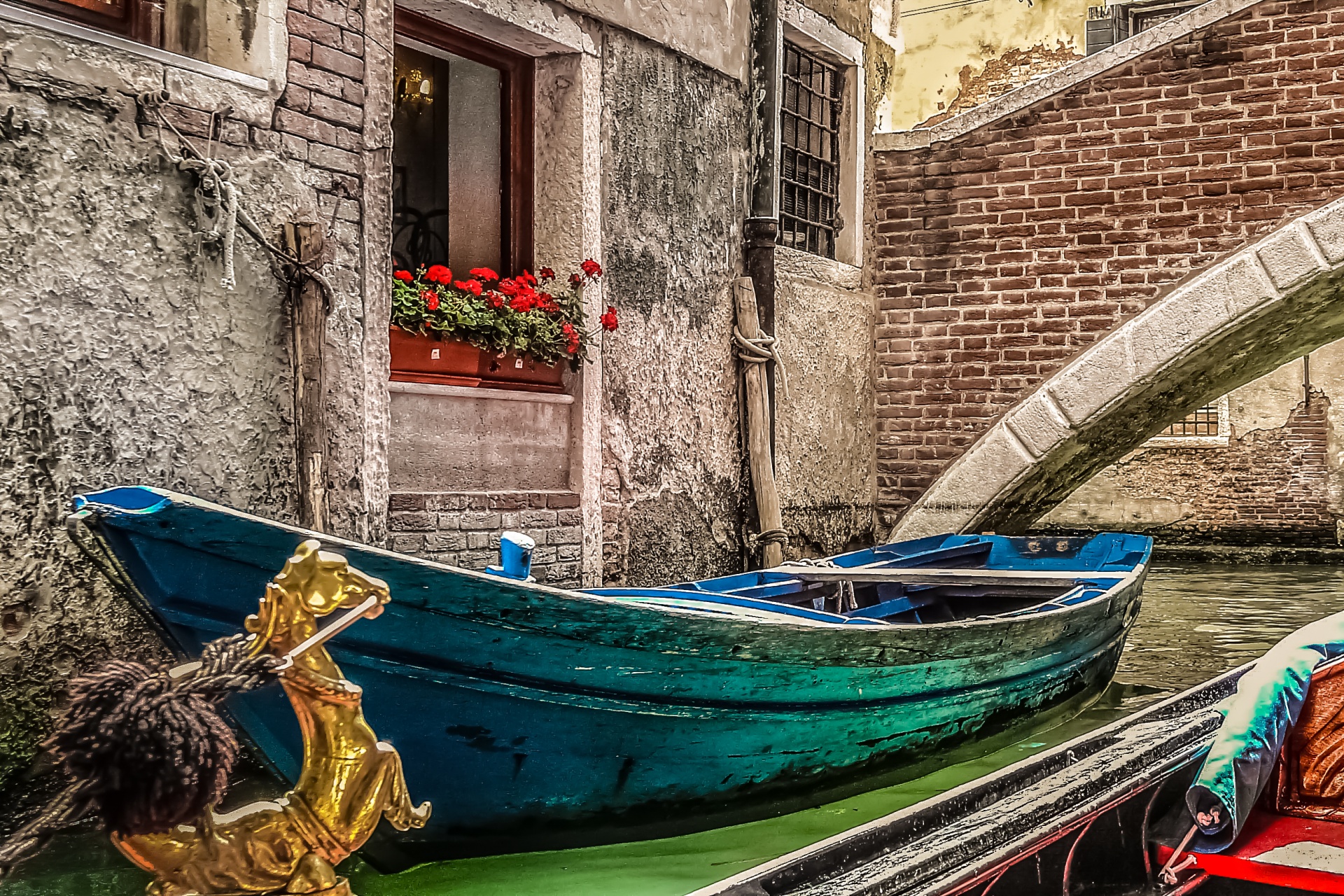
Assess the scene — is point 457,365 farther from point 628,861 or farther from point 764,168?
point 764,168

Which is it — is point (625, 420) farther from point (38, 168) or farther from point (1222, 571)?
point (1222, 571)

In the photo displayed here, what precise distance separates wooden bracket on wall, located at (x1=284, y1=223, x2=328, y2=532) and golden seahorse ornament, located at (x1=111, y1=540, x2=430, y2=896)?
76.6 inches

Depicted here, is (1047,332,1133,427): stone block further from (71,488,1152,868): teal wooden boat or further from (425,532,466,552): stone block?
(425,532,466,552): stone block

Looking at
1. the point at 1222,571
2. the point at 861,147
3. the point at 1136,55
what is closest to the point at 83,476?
the point at 861,147

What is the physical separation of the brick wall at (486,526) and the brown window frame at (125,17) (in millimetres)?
1531

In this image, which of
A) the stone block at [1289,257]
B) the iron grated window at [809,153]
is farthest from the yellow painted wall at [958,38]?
the stone block at [1289,257]

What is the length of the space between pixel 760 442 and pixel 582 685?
3.33 m

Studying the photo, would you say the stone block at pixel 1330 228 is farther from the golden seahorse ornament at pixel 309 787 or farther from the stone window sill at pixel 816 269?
the golden seahorse ornament at pixel 309 787

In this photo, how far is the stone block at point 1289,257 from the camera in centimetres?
593

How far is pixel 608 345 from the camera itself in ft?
16.4

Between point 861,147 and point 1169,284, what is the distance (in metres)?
1.77

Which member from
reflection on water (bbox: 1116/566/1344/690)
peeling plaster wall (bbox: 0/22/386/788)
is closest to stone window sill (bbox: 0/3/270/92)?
peeling plaster wall (bbox: 0/22/386/788)

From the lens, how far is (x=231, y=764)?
1.52 m

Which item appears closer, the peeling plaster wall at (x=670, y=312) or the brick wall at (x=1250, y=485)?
the peeling plaster wall at (x=670, y=312)
